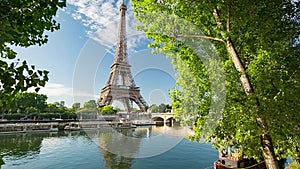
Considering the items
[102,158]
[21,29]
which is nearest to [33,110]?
[102,158]

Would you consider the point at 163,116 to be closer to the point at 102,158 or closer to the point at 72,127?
the point at 72,127

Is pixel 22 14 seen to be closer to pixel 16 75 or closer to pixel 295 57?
pixel 16 75

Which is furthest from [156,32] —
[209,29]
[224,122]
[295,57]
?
[295,57]

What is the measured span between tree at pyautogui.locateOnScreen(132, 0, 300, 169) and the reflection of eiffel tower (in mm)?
43494

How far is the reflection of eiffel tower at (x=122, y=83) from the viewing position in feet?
161

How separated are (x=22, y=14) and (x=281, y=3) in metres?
5.13

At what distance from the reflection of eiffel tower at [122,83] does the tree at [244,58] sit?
1712 inches

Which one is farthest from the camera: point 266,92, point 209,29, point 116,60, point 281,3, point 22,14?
point 116,60

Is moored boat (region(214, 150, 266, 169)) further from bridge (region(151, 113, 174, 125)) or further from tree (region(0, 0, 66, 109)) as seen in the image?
bridge (region(151, 113, 174, 125))

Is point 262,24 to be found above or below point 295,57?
above

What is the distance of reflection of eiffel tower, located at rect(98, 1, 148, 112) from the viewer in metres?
49.2

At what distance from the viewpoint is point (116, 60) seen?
5262 cm

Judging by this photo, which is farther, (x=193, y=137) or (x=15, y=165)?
(x=15, y=165)

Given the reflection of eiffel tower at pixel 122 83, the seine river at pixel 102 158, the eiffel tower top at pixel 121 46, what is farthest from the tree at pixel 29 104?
the seine river at pixel 102 158
